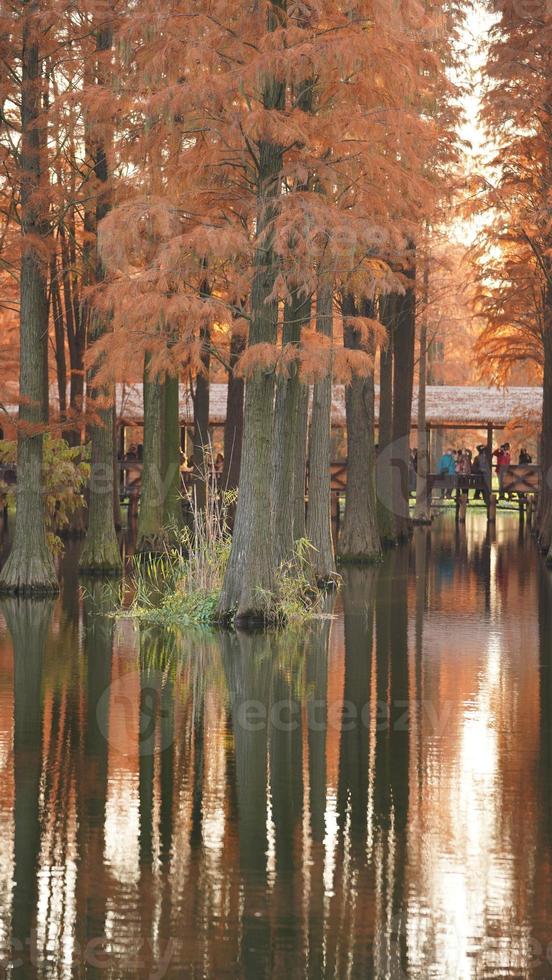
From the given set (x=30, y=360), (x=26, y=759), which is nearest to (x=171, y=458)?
(x=30, y=360)

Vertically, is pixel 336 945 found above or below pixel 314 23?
Result: below

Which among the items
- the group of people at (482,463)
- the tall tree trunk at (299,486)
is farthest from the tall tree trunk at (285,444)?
the group of people at (482,463)

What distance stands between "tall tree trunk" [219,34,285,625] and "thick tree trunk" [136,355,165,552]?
8.94 metres

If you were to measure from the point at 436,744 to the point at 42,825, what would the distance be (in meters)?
2.82

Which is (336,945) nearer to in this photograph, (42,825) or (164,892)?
(164,892)

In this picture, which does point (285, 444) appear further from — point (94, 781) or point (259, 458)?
point (94, 781)

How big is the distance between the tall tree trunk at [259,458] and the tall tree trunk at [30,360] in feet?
10.5

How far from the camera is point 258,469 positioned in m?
13.9

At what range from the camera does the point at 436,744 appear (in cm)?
866

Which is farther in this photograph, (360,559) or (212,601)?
(360,559)

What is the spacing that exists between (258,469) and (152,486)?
9.23 meters

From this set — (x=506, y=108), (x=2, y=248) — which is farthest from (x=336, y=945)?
(x=506, y=108)

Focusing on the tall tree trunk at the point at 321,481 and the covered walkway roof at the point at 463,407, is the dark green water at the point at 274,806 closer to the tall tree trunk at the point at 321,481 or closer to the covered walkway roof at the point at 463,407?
the tall tree trunk at the point at 321,481

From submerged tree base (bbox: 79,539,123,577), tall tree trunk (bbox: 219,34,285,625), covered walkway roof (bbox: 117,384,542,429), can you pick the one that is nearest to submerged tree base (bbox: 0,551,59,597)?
submerged tree base (bbox: 79,539,123,577)
